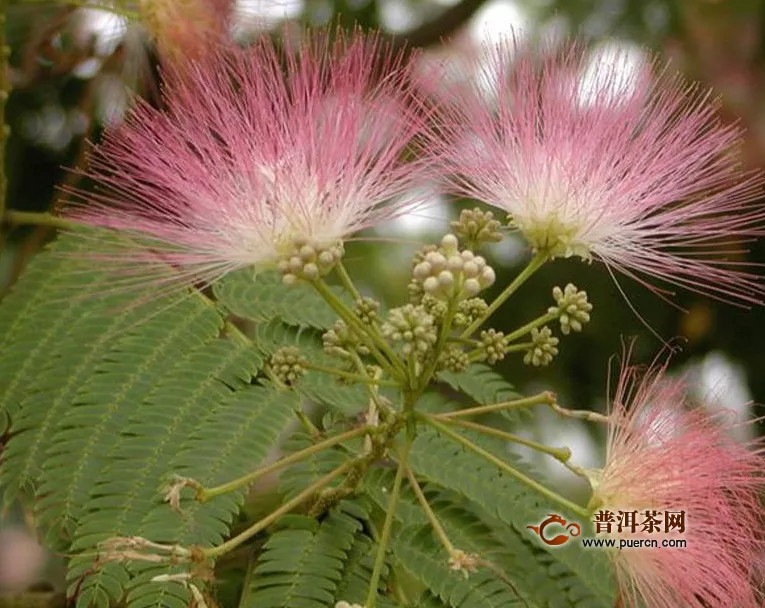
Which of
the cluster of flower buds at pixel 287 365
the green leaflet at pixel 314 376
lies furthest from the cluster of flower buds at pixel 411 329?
the green leaflet at pixel 314 376

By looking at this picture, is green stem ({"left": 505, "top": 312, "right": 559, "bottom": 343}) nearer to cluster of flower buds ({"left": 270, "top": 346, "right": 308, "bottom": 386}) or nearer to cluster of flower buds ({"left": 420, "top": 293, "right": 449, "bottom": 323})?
cluster of flower buds ({"left": 420, "top": 293, "right": 449, "bottom": 323})

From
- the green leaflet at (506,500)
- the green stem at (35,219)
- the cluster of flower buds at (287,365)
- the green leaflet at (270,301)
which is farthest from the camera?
the green stem at (35,219)

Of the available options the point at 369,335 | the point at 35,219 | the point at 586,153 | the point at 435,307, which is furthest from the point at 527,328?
the point at 35,219

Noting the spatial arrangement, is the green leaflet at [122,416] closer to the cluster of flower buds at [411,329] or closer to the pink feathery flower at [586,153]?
the cluster of flower buds at [411,329]

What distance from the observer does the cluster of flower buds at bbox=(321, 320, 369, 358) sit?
7.05 feet

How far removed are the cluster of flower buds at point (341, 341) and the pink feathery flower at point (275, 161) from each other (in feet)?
0.37

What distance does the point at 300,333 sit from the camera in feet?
8.76

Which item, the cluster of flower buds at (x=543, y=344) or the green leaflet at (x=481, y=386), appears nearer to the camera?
the cluster of flower buds at (x=543, y=344)

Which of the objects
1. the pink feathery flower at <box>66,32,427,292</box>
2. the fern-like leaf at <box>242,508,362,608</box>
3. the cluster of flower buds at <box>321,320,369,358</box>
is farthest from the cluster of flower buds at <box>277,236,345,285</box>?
the fern-like leaf at <box>242,508,362,608</box>

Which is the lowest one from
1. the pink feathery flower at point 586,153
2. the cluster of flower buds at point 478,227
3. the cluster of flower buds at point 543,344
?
the cluster of flower buds at point 543,344

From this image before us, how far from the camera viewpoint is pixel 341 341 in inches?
84.7

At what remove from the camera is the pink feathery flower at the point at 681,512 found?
84.9 inches

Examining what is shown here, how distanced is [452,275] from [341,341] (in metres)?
0.25

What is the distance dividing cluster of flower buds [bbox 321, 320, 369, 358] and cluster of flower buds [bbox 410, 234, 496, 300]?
0.57 ft
